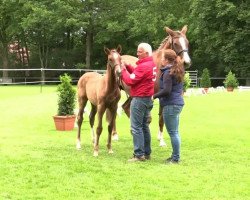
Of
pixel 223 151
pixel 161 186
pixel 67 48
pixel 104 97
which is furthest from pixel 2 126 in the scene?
pixel 67 48

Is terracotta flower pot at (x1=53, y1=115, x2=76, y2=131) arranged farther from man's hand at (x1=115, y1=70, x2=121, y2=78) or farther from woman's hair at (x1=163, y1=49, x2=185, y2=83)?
woman's hair at (x1=163, y1=49, x2=185, y2=83)

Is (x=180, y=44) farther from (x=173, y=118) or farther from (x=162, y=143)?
(x=162, y=143)

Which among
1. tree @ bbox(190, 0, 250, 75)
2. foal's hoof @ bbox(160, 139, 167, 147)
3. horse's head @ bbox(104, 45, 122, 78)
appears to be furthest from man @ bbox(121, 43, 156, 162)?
tree @ bbox(190, 0, 250, 75)

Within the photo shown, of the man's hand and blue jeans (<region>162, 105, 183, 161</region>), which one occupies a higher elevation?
the man's hand

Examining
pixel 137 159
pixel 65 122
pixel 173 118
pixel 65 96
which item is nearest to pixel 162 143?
pixel 137 159

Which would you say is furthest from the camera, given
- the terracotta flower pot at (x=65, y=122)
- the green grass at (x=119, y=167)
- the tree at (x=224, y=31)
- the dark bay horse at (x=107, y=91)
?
the tree at (x=224, y=31)

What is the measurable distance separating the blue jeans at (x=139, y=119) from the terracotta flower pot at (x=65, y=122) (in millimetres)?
3871

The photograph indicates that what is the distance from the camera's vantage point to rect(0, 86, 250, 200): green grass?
234 inches

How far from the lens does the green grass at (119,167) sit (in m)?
5.94

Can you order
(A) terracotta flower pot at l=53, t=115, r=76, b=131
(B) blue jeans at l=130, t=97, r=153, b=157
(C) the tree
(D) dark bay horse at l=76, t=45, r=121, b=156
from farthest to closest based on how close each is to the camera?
(C) the tree
(A) terracotta flower pot at l=53, t=115, r=76, b=131
(D) dark bay horse at l=76, t=45, r=121, b=156
(B) blue jeans at l=130, t=97, r=153, b=157

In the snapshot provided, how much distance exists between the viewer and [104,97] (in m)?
8.30

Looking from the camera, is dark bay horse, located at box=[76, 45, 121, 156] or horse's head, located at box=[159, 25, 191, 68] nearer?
dark bay horse, located at box=[76, 45, 121, 156]

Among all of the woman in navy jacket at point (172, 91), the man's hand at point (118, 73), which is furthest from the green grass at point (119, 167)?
the man's hand at point (118, 73)

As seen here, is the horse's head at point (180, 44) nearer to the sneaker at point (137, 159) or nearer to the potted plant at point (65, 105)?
the sneaker at point (137, 159)
